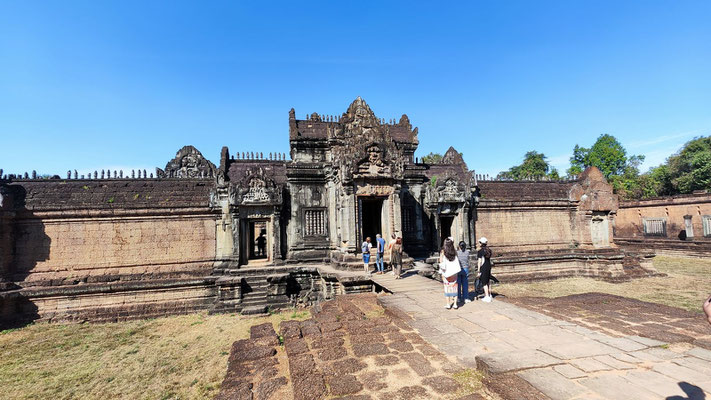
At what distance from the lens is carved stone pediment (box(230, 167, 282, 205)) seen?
12609 mm

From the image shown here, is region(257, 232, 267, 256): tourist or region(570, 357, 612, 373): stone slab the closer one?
region(570, 357, 612, 373): stone slab

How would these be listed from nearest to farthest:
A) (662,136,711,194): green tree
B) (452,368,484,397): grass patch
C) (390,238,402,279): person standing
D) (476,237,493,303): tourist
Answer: (452,368,484,397): grass patch
(476,237,493,303): tourist
(390,238,402,279): person standing
(662,136,711,194): green tree

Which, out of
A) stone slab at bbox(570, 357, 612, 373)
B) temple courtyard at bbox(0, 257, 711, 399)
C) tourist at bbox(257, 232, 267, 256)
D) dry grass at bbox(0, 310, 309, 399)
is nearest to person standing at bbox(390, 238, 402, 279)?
temple courtyard at bbox(0, 257, 711, 399)

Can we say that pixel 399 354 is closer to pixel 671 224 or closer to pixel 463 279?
pixel 463 279

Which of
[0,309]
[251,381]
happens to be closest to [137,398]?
[251,381]

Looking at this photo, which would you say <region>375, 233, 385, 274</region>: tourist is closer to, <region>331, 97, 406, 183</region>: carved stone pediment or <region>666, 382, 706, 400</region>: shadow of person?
<region>331, 97, 406, 183</region>: carved stone pediment

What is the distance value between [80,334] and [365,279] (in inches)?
354

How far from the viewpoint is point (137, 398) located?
5738 millimetres

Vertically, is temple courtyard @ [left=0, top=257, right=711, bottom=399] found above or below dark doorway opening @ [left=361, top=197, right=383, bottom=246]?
below

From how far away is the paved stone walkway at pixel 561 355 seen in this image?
368 cm

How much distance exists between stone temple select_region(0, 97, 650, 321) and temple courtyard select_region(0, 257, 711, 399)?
5.23 feet

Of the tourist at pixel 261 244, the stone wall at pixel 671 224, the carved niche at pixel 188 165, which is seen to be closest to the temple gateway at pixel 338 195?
the tourist at pixel 261 244

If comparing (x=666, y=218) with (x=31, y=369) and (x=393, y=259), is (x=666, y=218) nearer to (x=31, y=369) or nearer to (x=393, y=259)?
(x=393, y=259)

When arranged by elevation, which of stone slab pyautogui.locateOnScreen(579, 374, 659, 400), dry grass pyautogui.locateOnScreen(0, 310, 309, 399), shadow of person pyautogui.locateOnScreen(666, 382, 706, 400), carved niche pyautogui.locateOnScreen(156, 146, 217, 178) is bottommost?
dry grass pyautogui.locateOnScreen(0, 310, 309, 399)
